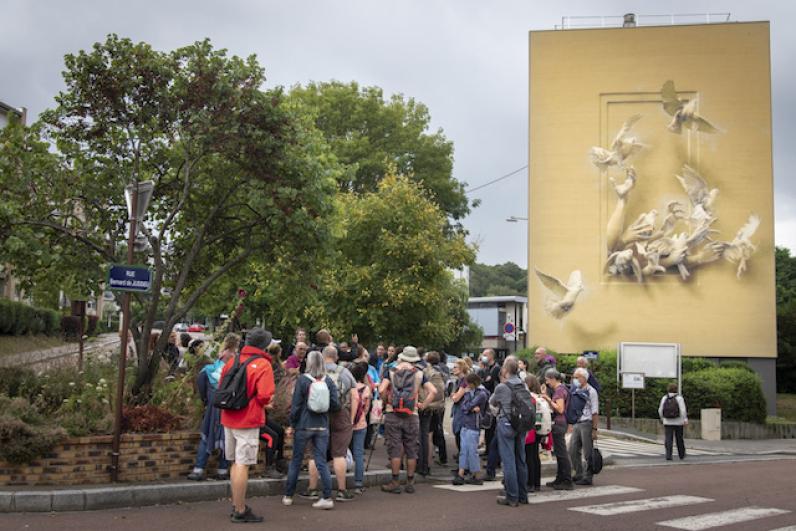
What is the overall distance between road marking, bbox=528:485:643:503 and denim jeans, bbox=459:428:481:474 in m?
1.13

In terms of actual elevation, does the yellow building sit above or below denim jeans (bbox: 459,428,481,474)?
above

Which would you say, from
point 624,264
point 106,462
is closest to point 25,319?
point 624,264

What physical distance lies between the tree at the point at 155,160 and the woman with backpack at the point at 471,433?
3677 millimetres

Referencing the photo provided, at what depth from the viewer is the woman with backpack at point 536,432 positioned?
443 inches

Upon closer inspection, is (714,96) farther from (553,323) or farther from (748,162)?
(553,323)

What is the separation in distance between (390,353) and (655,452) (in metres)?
7.58

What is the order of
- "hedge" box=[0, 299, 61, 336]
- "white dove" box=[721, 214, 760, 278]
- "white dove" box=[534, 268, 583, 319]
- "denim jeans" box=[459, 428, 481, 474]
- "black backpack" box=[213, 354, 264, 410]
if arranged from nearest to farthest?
1. "black backpack" box=[213, 354, 264, 410]
2. "denim jeans" box=[459, 428, 481, 474]
3. "hedge" box=[0, 299, 61, 336]
4. "white dove" box=[721, 214, 760, 278]
5. "white dove" box=[534, 268, 583, 319]

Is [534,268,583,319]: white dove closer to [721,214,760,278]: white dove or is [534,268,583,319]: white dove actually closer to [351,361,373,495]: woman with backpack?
[721,214,760,278]: white dove

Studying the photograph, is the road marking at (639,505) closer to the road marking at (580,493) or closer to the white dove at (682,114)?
the road marking at (580,493)

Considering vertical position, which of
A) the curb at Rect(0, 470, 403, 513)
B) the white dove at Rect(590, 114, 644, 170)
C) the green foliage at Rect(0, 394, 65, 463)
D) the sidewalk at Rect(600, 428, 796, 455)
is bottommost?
the sidewalk at Rect(600, 428, 796, 455)

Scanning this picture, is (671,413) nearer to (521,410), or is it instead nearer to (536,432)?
(536,432)

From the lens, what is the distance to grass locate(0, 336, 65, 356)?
1007 inches

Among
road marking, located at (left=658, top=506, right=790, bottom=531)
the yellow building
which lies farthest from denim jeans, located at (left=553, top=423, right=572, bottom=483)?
the yellow building

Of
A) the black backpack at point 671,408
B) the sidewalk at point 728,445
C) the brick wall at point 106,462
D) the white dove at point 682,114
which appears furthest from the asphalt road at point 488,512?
the white dove at point 682,114
